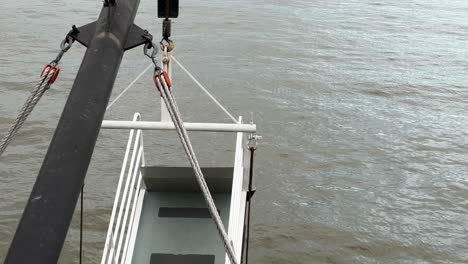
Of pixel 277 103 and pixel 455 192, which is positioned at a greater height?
pixel 277 103

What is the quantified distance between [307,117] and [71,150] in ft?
29.2

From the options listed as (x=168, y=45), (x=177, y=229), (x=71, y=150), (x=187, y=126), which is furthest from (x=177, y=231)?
(x=71, y=150)

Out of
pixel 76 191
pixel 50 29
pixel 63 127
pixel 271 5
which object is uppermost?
pixel 271 5

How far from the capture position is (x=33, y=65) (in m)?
13.0

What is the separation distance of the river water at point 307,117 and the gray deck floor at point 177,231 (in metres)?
1.32

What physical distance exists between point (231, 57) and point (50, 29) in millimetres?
4893

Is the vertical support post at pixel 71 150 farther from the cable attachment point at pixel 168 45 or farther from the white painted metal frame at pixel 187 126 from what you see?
the white painted metal frame at pixel 187 126

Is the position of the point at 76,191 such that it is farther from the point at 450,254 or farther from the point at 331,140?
the point at 331,140

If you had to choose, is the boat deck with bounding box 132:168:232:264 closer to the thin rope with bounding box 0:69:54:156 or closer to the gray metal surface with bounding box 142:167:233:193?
the gray metal surface with bounding box 142:167:233:193

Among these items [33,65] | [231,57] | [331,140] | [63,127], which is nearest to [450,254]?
[331,140]

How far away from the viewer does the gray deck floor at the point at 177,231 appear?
4.93 metres

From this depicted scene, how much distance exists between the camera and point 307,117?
10695mm

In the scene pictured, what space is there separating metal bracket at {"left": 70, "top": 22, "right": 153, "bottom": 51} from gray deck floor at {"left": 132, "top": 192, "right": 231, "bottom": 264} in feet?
8.72

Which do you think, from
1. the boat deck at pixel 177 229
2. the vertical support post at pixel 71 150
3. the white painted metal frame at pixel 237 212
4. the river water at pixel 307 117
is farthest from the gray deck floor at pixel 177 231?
the vertical support post at pixel 71 150
